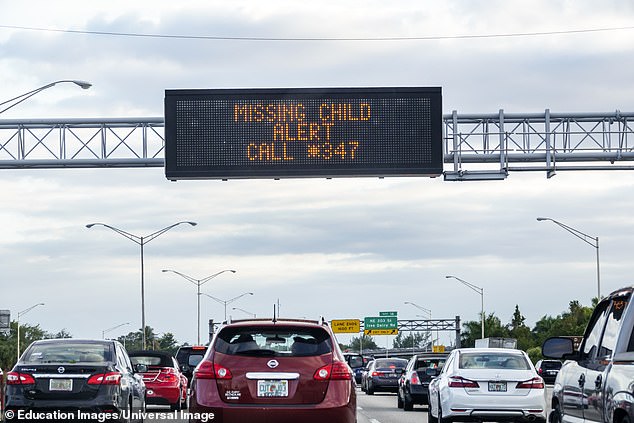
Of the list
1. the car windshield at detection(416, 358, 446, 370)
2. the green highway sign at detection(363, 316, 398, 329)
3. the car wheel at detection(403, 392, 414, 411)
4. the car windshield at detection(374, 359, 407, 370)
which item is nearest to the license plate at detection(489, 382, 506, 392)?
the car wheel at detection(403, 392, 414, 411)

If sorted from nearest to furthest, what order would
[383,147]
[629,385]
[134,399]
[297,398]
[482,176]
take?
[629,385] < [297,398] < [134,399] < [383,147] < [482,176]

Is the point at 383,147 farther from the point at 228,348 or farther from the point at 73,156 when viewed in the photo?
the point at 228,348

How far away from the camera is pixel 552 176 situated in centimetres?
3316

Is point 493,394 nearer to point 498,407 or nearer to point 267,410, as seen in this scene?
point 498,407

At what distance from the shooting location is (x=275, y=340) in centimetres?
1453

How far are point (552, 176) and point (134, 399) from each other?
54.2 feet

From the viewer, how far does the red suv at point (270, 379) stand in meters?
14.1

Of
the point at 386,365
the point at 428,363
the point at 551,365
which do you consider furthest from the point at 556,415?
the point at 551,365

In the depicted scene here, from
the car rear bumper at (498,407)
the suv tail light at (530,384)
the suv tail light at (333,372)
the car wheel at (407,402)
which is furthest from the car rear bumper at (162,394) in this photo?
the suv tail light at (333,372)

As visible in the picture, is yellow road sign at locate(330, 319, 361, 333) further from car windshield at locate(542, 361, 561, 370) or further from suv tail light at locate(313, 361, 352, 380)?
suv tail light at locate(313, 361, 352, 380)

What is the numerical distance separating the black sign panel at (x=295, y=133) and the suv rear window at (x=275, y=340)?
15.9m

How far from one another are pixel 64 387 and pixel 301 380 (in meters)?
5.25

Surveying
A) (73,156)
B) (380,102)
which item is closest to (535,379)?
(380,102)

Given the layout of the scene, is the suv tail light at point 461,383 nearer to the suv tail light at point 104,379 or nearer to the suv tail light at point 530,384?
the suv tail light at point 530,384
